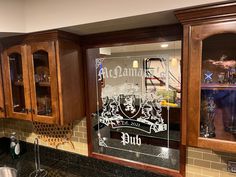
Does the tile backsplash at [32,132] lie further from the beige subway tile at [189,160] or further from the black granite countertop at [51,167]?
the beige subway tile at [189,160]

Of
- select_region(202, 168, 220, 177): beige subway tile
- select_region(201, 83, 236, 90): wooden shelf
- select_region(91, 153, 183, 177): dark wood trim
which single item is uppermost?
select_region(201, 83, 236, 90): wooden shelf

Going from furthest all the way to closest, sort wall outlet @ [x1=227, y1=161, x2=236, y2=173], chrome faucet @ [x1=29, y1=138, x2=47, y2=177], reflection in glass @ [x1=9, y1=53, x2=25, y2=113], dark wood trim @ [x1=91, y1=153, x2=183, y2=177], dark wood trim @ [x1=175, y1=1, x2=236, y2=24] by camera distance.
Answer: chrome faucet @ [x1=29, y1=138, x2=47, y2=177] < reflection in glass @ [x1=9, y1=53, x2=25, y2=113] < dark wood trim @ [x1=91, y1=153, x2=183, y2=177] < wall outlet @ [x1=227, y1=161, x2=236, y2=173] < dark wood trim @ [x1=175, y1=1, x2=236, y2=24]

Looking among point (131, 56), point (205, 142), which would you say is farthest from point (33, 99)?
point (205, 142)

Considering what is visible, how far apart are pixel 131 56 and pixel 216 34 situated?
65 cm

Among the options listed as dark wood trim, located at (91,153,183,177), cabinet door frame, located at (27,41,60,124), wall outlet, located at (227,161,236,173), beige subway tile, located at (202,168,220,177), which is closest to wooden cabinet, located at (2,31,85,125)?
cabinet door frame, located at (27,41,60,124)

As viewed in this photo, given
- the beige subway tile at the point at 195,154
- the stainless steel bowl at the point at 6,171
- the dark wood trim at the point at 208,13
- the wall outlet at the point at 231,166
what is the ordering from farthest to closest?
the stainless steel bowl at the point at 6,171, the beige subway tile at the point at 195,154, the wall outlet at the point at 231,166, the dark wood trim at the point at 208,13

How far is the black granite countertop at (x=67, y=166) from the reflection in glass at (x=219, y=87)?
664 mm

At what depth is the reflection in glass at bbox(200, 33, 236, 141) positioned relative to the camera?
95 centimetres

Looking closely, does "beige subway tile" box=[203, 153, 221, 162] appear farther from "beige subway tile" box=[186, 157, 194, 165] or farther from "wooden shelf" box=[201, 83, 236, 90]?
"wooden shelf" box=[201, 83, 236, 90]

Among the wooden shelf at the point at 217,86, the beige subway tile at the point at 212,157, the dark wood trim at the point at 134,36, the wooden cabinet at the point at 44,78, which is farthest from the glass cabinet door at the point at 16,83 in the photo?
the beige subway tile at the point at 212,157

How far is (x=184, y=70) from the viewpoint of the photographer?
0.96 meters

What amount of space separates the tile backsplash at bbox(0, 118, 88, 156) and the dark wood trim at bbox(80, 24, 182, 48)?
0.74m

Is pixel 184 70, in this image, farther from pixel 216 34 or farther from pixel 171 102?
pixel 171 102

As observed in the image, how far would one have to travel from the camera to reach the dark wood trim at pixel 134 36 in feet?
4.10
